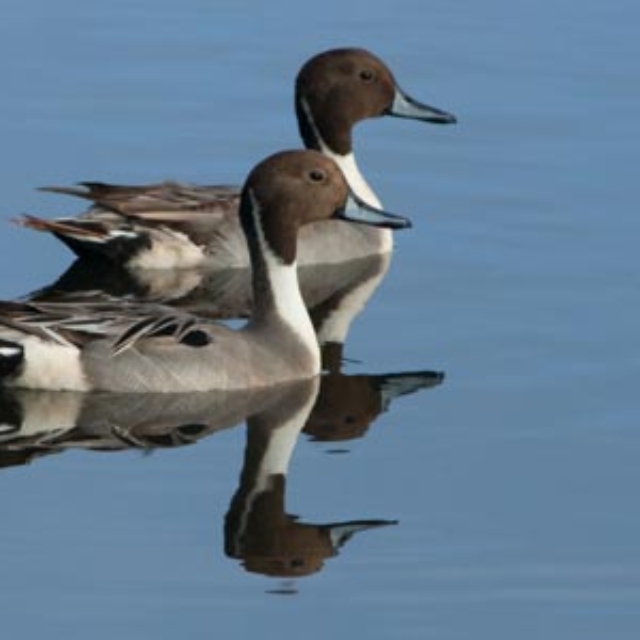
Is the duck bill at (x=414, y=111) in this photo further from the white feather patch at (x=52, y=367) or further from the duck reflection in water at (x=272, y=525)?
the duck reflection in water at (x=272, y=525)

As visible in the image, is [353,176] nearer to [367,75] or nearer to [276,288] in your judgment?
[367,75]

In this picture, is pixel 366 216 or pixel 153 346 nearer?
pixel 153 346

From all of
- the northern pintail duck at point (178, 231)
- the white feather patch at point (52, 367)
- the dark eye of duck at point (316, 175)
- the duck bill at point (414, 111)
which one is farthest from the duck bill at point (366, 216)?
the duck bill at point (414, 111)

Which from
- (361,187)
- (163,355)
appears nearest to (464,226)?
(361,187)

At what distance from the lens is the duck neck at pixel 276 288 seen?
46.6 ft

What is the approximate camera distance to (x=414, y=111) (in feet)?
56.6

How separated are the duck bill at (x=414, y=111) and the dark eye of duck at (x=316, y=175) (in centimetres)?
269

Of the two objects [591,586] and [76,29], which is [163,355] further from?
[76,29]

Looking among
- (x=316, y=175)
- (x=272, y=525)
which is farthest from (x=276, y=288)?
(x=272, y=525)

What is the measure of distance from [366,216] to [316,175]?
344 millimetres

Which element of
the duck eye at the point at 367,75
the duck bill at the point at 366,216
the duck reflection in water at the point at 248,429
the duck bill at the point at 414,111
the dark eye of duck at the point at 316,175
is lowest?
the duck reflection in water at the point at 248,429

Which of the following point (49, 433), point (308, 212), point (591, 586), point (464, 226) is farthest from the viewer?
point (464, 226)

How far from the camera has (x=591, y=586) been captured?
11234 millimetres

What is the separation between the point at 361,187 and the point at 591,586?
588cm
